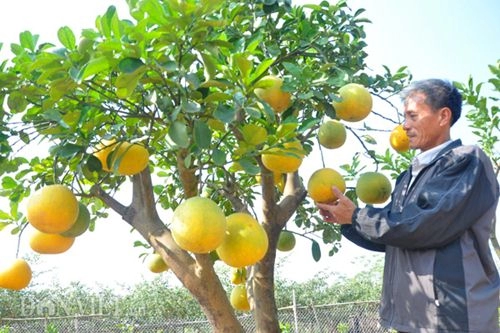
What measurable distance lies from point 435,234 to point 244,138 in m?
0.60

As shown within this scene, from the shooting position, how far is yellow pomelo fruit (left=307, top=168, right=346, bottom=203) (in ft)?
5.82

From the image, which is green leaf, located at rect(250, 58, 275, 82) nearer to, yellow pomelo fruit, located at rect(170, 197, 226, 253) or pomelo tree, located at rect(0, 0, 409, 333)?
pomelo tree, located at rect(0, 0, 409, 333)

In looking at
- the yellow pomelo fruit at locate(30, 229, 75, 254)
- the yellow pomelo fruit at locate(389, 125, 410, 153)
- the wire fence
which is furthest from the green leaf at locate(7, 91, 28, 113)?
the wire fence

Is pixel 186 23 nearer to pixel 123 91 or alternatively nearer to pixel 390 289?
pixel 123 91

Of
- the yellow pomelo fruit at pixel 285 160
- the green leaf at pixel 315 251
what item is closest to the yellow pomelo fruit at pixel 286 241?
the green leaf at pixel 315 251

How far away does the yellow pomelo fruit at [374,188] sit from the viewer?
78.7 inches

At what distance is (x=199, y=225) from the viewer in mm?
1275

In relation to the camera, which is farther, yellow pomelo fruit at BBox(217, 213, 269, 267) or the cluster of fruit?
the cluster of fruit

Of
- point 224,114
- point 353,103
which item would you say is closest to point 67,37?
point 224,114

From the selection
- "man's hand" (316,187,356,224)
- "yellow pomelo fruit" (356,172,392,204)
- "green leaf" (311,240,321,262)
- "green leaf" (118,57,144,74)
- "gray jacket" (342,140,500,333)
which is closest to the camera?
"green leaf" (118,57,144,74)

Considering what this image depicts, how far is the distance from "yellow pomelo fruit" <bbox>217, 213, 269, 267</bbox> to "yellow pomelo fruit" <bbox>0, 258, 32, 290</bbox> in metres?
0.93

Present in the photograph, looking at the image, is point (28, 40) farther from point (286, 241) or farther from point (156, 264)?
point (286, 241)

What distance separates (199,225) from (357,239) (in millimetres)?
805

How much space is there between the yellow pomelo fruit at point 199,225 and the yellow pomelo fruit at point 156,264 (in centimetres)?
94
